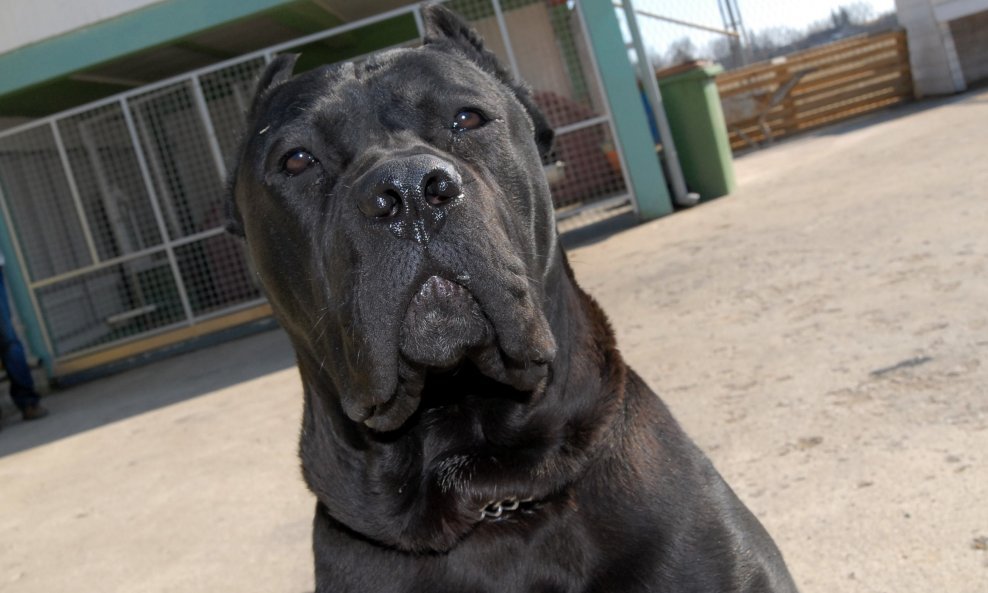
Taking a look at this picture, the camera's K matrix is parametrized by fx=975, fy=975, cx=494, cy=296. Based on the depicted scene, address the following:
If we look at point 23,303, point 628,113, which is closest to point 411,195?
point 628,113

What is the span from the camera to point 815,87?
615 inches

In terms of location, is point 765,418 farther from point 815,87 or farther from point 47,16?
point 815,87

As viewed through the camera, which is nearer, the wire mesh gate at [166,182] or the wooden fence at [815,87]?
the wire mesh gate at [166,182]

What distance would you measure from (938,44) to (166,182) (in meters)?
11.0

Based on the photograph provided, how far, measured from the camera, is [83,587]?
4.01 meters

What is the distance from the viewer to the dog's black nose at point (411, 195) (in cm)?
185

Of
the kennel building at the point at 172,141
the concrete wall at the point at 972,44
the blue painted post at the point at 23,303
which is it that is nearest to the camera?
the kennel building at the point at 172,141

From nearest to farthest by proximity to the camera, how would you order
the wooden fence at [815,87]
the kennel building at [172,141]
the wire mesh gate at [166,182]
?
→ the kennel building at [172,141]
the wire mesh gate at [166,182]
the wooden fence at [815,87]

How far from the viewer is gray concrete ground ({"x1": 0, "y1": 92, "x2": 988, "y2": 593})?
9.30 ft

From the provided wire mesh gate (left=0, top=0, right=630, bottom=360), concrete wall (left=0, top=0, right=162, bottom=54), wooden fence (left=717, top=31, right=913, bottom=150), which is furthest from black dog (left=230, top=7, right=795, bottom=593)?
wooden fence (left=717, top=31, right=913, bottom=150)

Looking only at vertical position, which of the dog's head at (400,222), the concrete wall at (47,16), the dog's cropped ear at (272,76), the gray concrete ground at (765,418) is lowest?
the gray concrete ground at (765,418)

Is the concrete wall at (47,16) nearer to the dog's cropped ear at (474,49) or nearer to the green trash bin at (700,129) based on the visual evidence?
the green trash bin at (700,129)

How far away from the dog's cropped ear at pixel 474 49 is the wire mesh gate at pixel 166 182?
23.8 ft

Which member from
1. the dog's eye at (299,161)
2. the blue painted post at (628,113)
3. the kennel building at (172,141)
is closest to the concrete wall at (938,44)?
the kennel building at (172,141)
